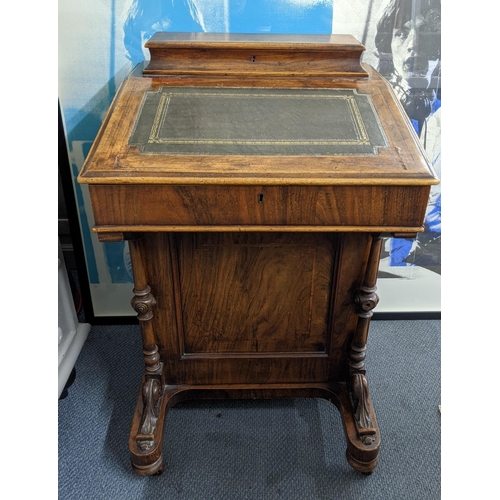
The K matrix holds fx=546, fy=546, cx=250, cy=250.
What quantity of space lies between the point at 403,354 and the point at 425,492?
64cm

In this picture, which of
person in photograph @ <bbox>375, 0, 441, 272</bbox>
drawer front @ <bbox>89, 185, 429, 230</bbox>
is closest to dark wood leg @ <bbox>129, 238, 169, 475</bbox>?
drawer front @ <bbox>89, 185, 429, 230</bbox>

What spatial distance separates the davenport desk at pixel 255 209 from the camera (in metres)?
1.28

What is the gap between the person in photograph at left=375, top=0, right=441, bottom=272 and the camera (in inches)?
74.4

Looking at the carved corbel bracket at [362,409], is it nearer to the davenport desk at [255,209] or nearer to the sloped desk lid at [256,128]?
the davenport desk at [255,209]

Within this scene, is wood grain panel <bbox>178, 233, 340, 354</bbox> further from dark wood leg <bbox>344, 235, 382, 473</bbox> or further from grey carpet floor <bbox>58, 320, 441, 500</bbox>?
grey carpet floor <bbox>58, 320, 441, 500</bbox>

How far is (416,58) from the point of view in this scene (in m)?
1.97

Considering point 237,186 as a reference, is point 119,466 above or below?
below

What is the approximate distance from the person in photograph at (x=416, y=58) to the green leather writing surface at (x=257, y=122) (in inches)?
19.0

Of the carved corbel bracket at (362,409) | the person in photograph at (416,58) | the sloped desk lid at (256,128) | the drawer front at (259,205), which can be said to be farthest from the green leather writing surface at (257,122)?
the carved corbel bracket at (362,409)

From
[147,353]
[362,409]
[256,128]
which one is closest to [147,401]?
[147,353]

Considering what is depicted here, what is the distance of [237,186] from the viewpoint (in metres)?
1.26

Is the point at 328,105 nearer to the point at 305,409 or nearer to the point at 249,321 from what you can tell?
the point at 249,321

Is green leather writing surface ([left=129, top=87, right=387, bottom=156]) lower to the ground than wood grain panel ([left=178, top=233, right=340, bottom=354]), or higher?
higher

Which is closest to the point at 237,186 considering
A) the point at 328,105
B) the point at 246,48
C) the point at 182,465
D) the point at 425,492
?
the point at 328,105
